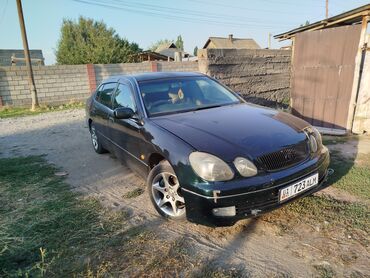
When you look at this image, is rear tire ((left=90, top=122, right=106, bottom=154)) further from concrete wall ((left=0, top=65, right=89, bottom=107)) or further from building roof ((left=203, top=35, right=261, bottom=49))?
building roof ((left=203, top=35, right=261, bottom=49))

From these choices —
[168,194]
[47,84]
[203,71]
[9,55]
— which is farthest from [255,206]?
[9,55]

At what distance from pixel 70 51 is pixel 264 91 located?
98.8 ft

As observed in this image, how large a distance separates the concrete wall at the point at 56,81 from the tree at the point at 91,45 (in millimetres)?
15007

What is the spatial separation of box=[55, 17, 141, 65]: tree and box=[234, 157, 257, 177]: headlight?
Result: 29.9 m

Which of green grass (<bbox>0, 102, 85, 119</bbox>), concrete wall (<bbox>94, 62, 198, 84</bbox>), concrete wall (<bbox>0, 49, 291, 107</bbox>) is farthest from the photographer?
concrete wall (<bbox>94, 62, 198, 84</bbox>)

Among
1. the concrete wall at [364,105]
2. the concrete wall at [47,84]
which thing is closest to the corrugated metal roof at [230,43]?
the concrete wall at [47,84]

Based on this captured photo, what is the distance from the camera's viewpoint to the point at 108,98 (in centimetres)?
468

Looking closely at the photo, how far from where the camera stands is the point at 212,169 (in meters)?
2.47

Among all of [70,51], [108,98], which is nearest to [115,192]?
[108,98]

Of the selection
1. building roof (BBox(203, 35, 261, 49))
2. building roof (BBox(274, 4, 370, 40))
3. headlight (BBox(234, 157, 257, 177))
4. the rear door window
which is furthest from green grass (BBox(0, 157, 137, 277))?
building roof (BBox(203, 35, 261, 49))

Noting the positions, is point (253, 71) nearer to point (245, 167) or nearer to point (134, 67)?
point (245, 167)

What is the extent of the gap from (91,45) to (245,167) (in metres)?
33.1

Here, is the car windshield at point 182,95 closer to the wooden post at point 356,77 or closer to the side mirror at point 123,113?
the side mirror at point 123,113

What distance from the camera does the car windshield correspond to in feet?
11.9
